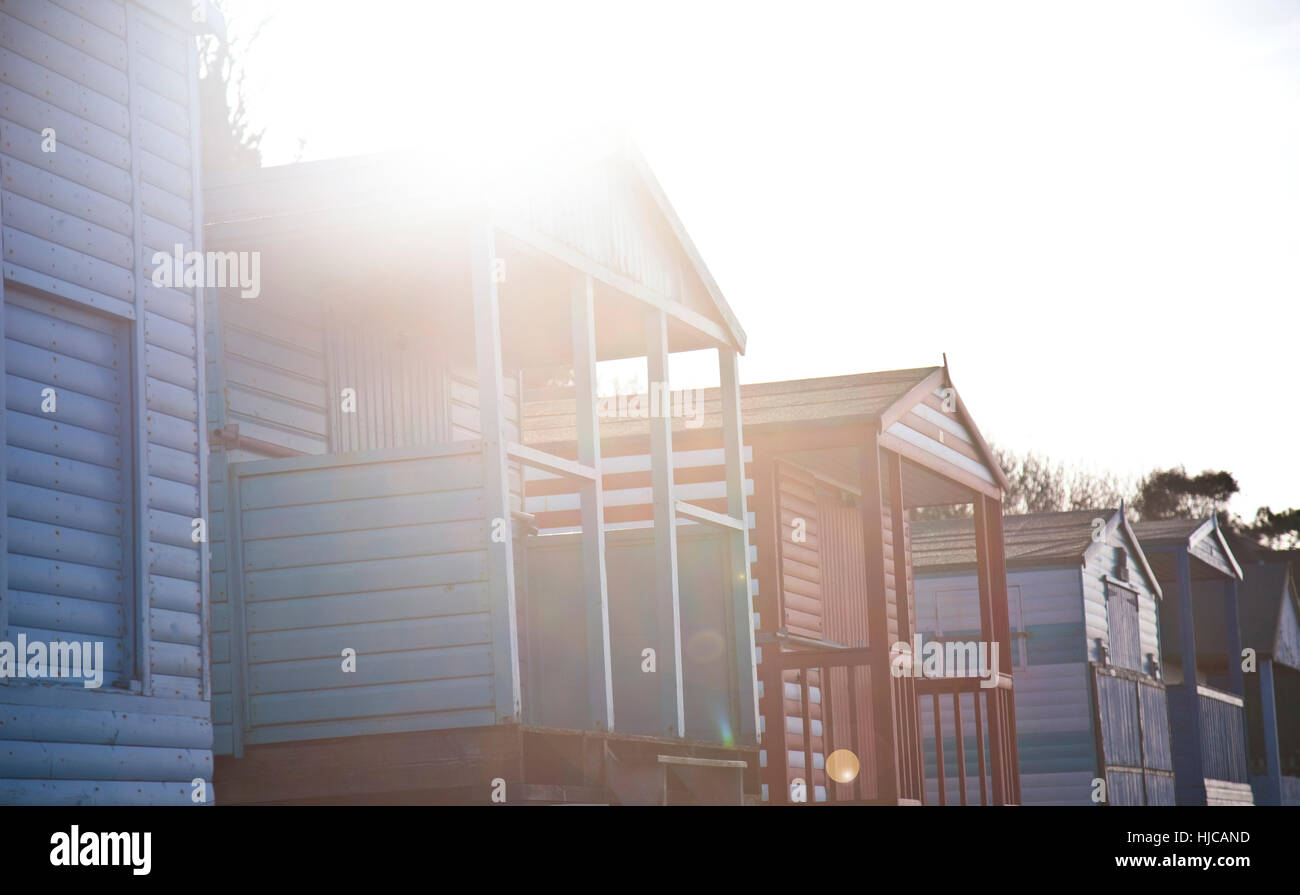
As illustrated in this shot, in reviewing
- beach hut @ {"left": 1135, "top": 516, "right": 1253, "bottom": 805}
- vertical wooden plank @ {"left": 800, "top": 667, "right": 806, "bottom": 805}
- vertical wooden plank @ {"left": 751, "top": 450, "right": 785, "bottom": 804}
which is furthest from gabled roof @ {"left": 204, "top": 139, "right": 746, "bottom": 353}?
beach hut @ {"left": 1135, "top": 516, "right": 1253, "bottom": 805}

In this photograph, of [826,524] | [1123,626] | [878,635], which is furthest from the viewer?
[1123,626]

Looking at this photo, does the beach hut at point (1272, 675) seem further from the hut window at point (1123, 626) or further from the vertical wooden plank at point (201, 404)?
the vertical wooden plank at point (201, 404)

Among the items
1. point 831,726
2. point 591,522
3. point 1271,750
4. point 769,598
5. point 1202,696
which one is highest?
point 591,522

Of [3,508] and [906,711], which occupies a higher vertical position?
[3,508]

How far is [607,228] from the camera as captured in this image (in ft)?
36.8

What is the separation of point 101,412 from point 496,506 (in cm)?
216

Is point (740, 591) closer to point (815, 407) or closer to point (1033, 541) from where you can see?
point (815, 407)

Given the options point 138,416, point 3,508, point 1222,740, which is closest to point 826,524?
point 138,416

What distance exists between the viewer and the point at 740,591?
1259 centimetres

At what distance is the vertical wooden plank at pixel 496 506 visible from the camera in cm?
886

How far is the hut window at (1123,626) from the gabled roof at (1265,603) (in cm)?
848
